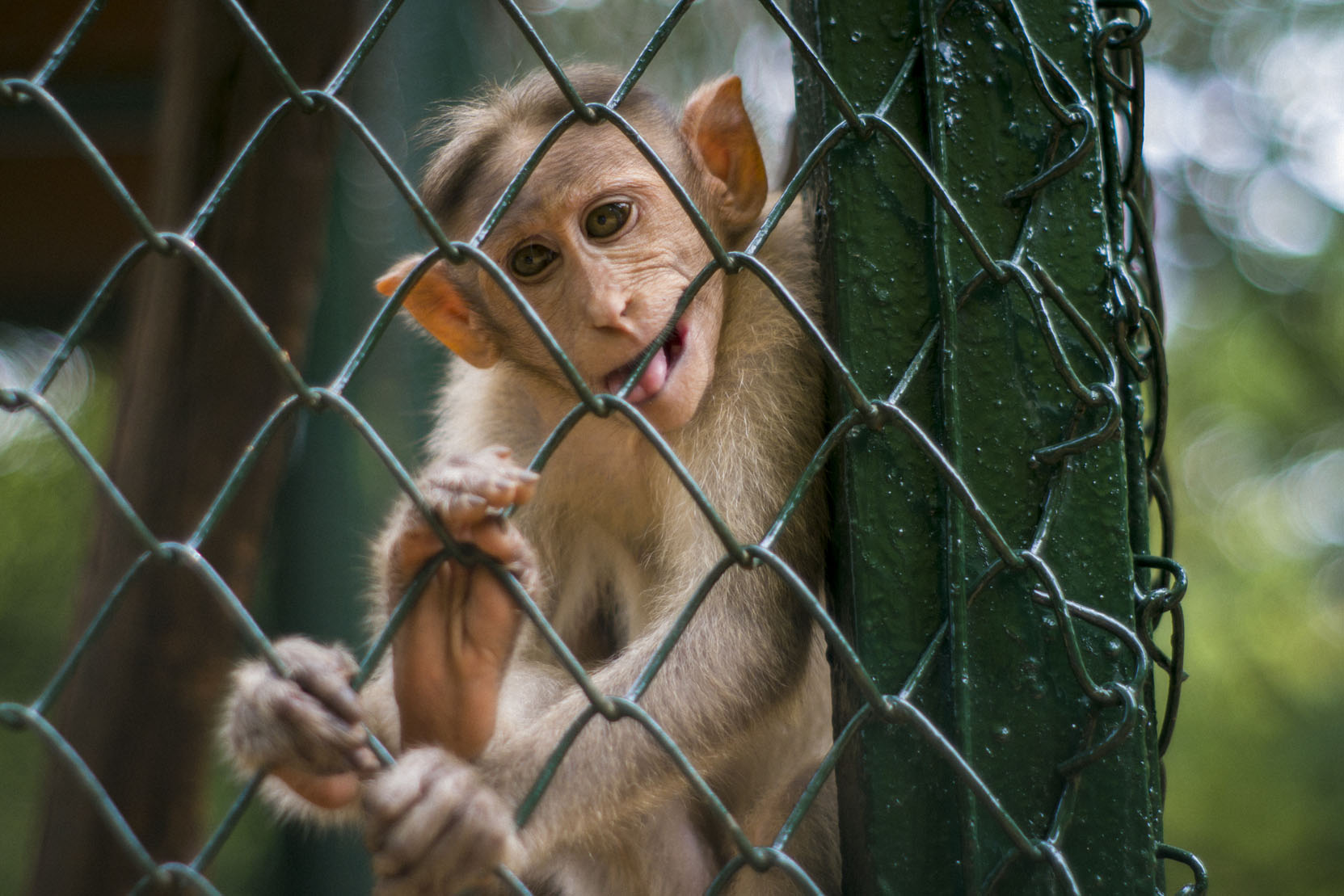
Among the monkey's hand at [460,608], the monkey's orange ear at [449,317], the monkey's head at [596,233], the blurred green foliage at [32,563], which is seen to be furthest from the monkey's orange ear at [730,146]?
the blurred green foliage at [32,563]

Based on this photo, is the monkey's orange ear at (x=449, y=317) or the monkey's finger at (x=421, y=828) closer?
the monkey's finger at (x=421, y=828)

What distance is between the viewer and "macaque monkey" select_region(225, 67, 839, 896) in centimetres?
159

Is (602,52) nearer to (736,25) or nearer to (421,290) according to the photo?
(736,25)

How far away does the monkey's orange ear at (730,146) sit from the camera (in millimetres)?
2328

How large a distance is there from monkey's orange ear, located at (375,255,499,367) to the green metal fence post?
1.07 meters

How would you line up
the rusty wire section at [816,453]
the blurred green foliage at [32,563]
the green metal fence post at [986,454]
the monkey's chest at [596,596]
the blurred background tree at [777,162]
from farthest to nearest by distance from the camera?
the blurred green foliage at [32,563] → the blurred background tree at [777,162] → the monkey's chest at [596,596] → the green metal fence post at [986,454] → the rusty wire section at [816,453]

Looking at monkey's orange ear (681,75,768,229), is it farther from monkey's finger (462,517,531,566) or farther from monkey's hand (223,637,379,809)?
monkey's hand (223,637,379,809)

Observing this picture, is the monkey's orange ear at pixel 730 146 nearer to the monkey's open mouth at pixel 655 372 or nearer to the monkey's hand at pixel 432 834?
the monkey's open mouth at pixel 655 372

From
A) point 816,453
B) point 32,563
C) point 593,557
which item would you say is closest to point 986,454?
point 816,453

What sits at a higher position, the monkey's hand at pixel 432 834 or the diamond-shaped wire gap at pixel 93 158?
the diamond-shaped wire gap at pixel 93 158

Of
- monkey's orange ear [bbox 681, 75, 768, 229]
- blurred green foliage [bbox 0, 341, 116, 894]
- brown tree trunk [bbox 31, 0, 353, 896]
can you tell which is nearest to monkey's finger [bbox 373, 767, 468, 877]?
monkey's orange ear [bbox 681, 75, 768, 229]

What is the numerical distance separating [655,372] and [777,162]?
1161 mm

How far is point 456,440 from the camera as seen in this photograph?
9.18 feet

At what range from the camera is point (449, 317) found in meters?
2.52
